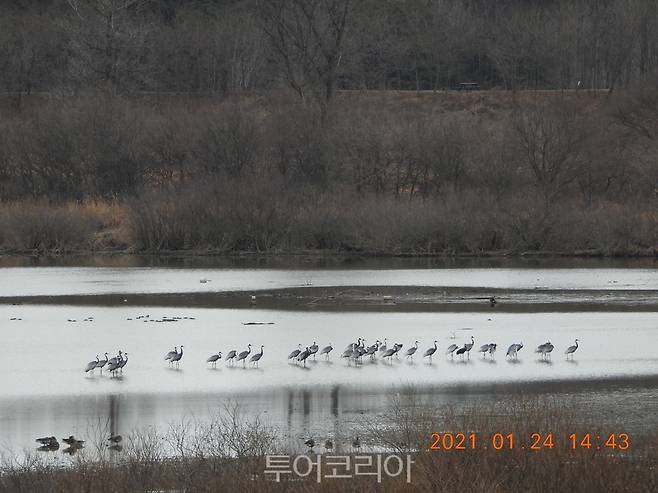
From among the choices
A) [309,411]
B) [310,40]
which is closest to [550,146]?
[310,40]

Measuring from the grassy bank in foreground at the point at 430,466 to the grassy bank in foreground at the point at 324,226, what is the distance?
33409 millimetres

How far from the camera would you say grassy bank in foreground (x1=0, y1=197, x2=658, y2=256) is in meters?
47.9

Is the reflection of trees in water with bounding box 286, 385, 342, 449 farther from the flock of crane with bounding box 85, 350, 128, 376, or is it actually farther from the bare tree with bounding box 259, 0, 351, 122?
the bare tree with bounding box 259, 0, 351, 122

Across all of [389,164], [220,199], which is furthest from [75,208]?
[389,164]

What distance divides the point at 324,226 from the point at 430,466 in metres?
37.3

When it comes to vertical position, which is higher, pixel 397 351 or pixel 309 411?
pixel 309 411

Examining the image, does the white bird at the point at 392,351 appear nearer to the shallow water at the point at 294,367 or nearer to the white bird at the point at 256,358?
the shallow water at the point at 294,367

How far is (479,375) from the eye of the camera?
859 inches

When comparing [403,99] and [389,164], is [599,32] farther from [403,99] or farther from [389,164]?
[389,164]

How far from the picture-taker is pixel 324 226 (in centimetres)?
5000

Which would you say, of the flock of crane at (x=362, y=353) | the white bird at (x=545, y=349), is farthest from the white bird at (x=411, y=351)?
the white bird at (x=545, y=349)

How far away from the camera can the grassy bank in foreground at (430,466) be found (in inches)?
503

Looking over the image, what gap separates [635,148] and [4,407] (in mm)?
48445

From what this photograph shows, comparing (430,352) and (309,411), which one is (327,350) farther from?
(309,411)
